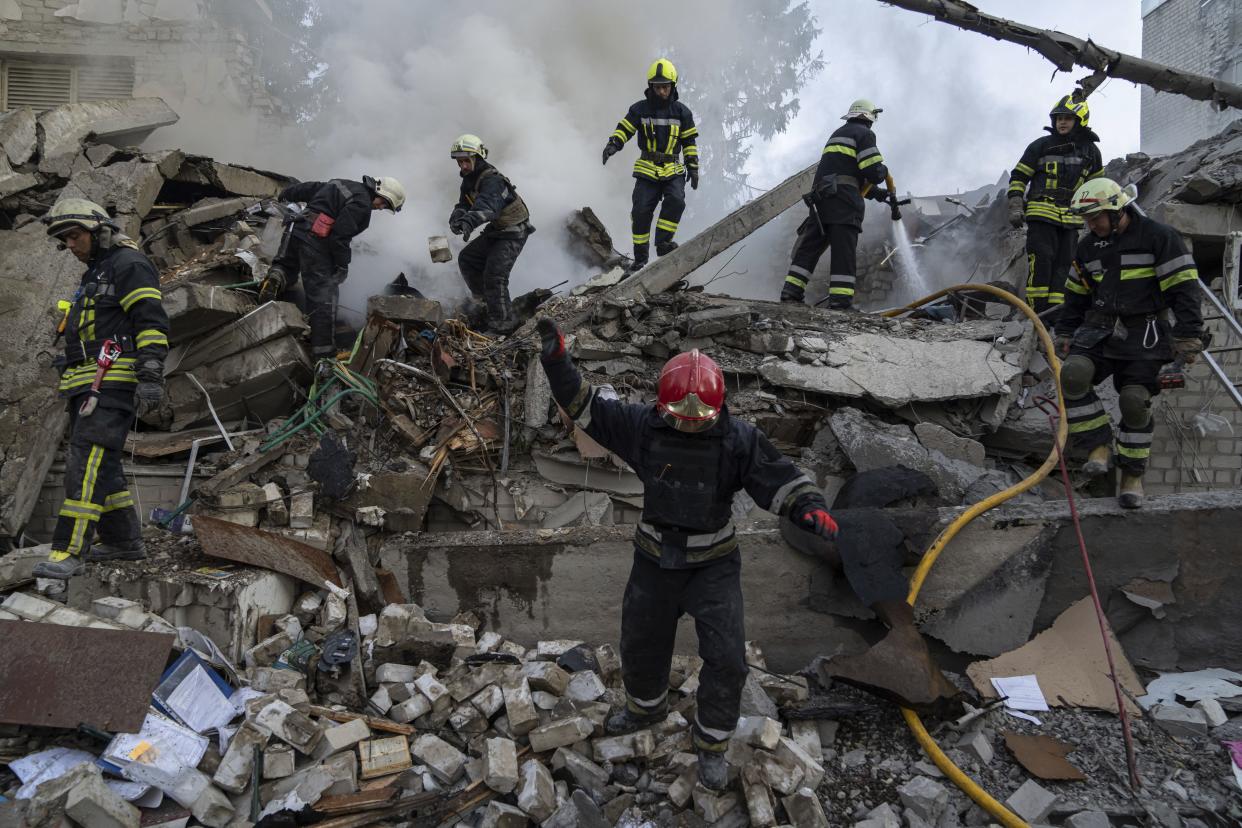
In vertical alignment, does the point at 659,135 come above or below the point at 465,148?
above

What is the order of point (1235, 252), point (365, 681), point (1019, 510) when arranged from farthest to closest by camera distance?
1. point (1235, 252)
2. point (1019, 510)
3. point (365, 681)

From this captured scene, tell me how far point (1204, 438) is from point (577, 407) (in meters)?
7.13

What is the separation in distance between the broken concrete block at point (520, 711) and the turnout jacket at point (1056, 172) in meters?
5.86

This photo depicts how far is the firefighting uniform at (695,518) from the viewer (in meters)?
2.95

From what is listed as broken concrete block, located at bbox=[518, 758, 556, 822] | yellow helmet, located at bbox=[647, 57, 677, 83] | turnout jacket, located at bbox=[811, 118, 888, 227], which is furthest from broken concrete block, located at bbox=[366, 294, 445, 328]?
broken concrete block, located at bbox=[518, 758, 556, 822]

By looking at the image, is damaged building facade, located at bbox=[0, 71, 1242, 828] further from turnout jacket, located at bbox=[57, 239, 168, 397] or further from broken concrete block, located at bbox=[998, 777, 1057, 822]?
turnout jacket, located at bbox=[57, 239, 168, 397]

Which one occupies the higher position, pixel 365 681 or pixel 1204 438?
pixel 1204 438

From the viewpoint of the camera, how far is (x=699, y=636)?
3.02m

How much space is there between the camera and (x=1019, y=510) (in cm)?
401

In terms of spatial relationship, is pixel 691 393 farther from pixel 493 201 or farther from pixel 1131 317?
pixel 493 201

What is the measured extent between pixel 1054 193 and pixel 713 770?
5867 millimetres

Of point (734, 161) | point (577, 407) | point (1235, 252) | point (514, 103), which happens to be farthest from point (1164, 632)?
point (734, 161)

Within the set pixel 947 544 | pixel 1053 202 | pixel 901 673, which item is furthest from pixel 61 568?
pixel 1053 202

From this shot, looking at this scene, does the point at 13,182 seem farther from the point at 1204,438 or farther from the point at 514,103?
the point at 1204,438
